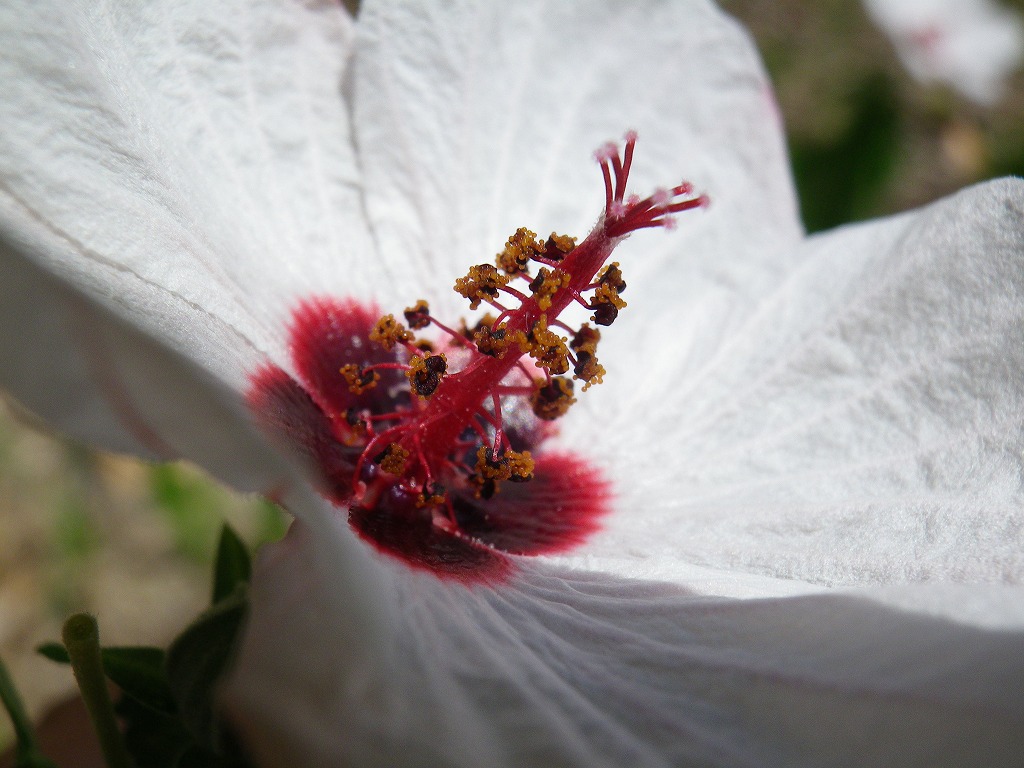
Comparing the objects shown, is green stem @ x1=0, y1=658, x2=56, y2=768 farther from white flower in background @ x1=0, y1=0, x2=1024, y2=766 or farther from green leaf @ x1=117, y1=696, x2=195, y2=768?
white flower in background @ x1=0, y1=0, x2=1024, y2=766

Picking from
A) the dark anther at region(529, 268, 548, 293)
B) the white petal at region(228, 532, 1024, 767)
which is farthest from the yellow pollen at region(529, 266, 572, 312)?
the white petal at region(228, 532, 1024, 767)

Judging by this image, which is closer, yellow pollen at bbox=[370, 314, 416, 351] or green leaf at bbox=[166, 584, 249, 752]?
green leaf at bbox=[166, 584, 249, 752]

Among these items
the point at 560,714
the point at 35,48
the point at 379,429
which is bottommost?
the point at 560,714

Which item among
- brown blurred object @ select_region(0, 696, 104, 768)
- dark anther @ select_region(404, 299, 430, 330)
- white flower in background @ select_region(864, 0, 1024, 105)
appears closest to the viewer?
dark anther @ select_region(404, 299, 430, 330)

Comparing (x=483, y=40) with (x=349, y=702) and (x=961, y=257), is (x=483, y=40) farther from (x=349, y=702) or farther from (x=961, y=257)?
(x=349, y=702)

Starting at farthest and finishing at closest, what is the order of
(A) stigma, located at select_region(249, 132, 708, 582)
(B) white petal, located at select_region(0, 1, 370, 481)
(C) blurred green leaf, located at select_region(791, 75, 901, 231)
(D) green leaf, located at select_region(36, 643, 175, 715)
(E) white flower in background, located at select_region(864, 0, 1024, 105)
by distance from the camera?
(E) white flower in background, located at select_region(864, 0, 1024, 105)
(C) blurred green leaf, located at select_region(791, 75, 901, 231)
(A) stigma, located at select_region(249, 132, 708, 582)
(D) green leaf, located at select_region(36, 643, 175, 715)
(B) white petal, located at select_region(0, 1, 370, 481)

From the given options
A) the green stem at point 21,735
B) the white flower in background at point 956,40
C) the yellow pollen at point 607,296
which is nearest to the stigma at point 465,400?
the yellow pollen at point 607,296

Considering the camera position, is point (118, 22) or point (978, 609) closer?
point (978, 609)

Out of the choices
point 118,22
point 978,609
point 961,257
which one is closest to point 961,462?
point 961,257
